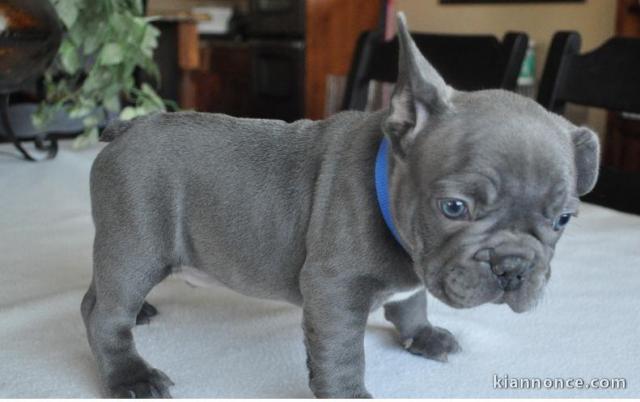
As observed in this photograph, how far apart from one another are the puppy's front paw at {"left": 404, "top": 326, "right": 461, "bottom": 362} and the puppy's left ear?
0.27 metres

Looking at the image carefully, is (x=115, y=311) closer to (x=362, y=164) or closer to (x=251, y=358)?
(x=251, y=358)

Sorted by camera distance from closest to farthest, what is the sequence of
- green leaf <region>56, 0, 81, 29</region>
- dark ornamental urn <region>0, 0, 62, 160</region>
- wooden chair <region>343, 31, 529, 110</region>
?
dark ornamental urn <region>0, 0, 62, 160</region> → wooden chair <region>343, 31, 529, 110</region> → green leaf <region>56, 0, 81, 29</region>

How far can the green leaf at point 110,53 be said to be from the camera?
76.2 inches

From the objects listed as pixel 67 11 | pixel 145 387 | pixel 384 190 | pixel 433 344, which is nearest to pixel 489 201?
pixel 384 190

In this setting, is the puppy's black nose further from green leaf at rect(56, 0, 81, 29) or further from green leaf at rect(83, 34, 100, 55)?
green leaf at rect(83, 34, 100, 55)

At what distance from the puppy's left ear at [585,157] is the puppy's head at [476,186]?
0.05 feet

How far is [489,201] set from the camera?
71cm

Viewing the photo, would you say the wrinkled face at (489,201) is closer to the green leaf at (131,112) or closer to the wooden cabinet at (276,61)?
the green leaf at (131,112)

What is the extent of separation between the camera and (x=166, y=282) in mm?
1257

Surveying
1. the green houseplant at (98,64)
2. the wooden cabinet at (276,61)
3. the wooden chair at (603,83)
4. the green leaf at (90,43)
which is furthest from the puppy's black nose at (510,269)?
the wooden cabinet at (276,61)

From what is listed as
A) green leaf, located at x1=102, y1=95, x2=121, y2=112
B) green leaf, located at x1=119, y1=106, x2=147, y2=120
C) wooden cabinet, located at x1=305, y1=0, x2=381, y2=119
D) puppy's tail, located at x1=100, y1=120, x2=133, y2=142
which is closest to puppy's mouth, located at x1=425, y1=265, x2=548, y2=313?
puppy's tail, located at x1=100, y1=120, x2=133, y2=142

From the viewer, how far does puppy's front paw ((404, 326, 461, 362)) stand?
954mm

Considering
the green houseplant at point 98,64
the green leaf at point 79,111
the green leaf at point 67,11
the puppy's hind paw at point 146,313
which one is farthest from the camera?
the green leaf at point 79,111


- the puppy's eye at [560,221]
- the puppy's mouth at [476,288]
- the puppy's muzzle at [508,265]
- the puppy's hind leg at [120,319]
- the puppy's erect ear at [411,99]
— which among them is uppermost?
the puppy's erect ear at [411,99]
